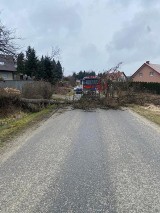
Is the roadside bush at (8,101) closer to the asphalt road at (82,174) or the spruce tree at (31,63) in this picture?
the asphalt road at (82,174)

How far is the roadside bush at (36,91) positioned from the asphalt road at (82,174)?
637 inches

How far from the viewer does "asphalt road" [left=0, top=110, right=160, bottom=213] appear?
5.57 meters

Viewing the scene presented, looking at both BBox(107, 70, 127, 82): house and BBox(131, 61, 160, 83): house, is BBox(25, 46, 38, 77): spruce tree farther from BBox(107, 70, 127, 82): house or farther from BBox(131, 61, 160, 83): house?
BBox(107, 70, 127, 82): house

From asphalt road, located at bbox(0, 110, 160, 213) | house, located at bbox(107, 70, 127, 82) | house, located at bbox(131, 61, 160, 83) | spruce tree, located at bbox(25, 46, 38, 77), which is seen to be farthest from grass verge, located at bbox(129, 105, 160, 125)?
spruce tree, located at bbox(25, 46, 38, 77)

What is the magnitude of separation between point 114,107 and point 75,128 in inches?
461

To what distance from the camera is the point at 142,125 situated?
53.0 feet

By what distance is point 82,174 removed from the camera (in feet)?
24.4

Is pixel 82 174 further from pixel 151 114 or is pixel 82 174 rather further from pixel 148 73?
pixel 148 73

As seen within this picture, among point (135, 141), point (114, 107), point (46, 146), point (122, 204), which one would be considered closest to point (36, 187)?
point (122, 204)

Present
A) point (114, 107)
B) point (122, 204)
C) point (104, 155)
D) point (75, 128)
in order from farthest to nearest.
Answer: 1. point (114, 107)
2. point (75, 128)
3. point (104, 155)
4. point (122, 204)

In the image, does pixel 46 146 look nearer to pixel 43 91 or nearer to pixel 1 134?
pixel 1 134

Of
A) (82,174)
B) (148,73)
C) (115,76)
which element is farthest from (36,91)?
(148,73)

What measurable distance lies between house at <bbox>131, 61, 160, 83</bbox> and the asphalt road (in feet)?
212

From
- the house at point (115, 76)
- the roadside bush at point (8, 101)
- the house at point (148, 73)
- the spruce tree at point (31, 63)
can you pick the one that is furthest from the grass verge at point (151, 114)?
the spruce tree at point (31, 63)
